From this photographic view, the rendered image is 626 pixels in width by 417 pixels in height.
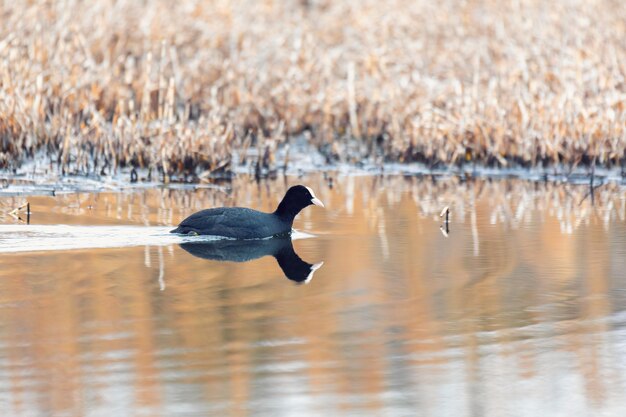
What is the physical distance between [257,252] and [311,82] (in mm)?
9311

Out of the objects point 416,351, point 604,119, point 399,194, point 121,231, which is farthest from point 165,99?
point 416,351

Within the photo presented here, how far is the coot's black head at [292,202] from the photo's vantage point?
40.4ft

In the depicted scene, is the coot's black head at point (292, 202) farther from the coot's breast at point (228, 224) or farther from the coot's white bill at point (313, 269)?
the coot's white bill at point (313, 269)

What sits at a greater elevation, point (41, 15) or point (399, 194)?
point (41, 15)

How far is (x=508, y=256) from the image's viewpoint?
36.2 feet

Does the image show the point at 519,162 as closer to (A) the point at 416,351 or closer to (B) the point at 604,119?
(B) the point at 604,119

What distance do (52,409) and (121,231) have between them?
5.88 meters

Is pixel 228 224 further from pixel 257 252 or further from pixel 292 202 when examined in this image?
pixel 292 202

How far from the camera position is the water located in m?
6.42

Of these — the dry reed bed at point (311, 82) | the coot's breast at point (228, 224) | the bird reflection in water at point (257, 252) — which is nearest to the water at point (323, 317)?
the bird reflection in water at point (257, 252)

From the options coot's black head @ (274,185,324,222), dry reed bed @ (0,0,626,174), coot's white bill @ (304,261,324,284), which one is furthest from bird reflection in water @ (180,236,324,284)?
dry reed bed @ (0,0,626,174)

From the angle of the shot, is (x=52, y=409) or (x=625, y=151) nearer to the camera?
(x=52, y=409)

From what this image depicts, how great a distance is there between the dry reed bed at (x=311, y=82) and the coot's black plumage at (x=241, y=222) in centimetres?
440

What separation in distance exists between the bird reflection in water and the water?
2.3 inches
